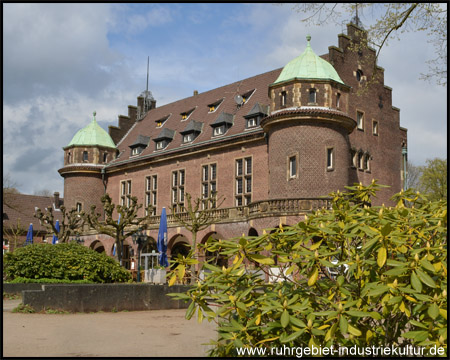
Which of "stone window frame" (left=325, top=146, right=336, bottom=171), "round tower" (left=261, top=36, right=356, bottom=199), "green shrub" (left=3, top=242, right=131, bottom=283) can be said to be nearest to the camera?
"green shrub" (left=3, top=242, right=131, bottom=283)

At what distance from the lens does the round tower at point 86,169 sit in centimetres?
4606

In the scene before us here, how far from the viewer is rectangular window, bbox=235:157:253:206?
3494 cm

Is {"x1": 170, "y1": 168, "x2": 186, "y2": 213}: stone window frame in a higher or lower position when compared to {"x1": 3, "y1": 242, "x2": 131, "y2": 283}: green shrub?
higher

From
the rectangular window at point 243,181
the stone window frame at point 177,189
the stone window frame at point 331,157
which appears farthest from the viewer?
the stone window frame at point 177,189

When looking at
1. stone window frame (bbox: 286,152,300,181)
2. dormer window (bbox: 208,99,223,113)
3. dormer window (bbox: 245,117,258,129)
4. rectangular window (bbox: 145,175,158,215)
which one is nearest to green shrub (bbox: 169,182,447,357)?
stone window frame (bbox: 286,152,300,181)

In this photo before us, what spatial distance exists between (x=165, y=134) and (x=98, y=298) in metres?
27.5

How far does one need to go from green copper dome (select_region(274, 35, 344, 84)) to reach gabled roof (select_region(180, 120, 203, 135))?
9.37 m

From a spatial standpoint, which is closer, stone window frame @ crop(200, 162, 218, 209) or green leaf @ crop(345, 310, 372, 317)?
green leaf @ crop(345, 310, 372, 317)

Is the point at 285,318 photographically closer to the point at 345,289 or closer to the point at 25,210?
the point at 345,289

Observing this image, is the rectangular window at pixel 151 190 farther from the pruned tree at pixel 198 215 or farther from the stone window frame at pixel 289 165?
the stone window frame at pixel 289 165

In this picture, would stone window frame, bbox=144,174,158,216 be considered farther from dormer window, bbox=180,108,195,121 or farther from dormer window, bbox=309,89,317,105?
dormer window, bbox=309,89,317,105

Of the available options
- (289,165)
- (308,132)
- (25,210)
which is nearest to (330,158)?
(308,132)

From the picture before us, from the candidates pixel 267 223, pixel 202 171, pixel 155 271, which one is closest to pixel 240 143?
pixel 202 171

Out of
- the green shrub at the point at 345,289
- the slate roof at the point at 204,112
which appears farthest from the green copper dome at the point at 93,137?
the green shrub at the point at 345,289
